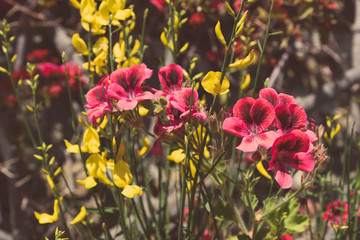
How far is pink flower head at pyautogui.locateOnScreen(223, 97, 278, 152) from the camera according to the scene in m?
0.50

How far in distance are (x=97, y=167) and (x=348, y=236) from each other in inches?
19.3

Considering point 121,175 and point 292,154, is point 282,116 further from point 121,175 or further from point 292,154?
point 121,175

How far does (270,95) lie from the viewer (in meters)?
0.56

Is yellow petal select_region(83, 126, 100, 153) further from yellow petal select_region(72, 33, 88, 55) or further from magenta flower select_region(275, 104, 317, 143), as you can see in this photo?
magenta flower select_region(275, 104, 317, 143)

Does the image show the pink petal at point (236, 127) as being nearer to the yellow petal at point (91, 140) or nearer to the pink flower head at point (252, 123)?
the pink flower head at point (252, 123)

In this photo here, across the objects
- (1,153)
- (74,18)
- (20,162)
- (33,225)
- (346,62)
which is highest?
(74,18)

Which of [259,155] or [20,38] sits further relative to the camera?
[20,38]

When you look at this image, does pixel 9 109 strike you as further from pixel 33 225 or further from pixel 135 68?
pixel 135 68

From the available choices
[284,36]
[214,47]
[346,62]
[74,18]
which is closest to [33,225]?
[74,18]

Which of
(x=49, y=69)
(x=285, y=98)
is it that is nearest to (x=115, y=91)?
(x=285, y=98)

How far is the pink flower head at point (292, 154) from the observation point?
1.64 feet

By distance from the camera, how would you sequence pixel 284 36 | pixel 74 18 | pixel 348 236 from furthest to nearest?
pixel 74 18, pixel 284 36, pixel 348 236

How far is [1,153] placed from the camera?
172cm

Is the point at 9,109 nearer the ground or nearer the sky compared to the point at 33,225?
nearer the sky
